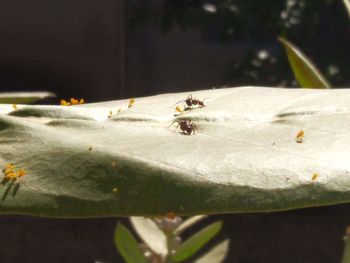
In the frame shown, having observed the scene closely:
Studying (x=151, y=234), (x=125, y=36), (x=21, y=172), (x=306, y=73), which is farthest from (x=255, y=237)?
(x=125, y=36)

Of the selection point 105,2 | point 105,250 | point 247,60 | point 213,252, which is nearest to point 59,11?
point 105,2

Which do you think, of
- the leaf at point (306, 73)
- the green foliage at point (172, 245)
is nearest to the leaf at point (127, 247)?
the green foliage at point (172, 245)

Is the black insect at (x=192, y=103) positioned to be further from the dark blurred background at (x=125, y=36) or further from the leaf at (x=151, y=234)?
the dark blurred background at (x=125, y=36)

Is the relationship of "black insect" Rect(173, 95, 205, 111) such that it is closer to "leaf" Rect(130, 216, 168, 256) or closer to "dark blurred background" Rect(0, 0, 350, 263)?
"leaf" Rect(130, 216, 168, 256)

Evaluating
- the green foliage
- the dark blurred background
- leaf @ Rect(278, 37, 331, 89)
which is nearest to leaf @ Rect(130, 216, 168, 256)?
the green foliage

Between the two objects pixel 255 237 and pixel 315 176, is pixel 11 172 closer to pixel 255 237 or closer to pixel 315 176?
pixel 315 176

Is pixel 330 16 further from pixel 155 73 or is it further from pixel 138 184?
pixel 138 184
